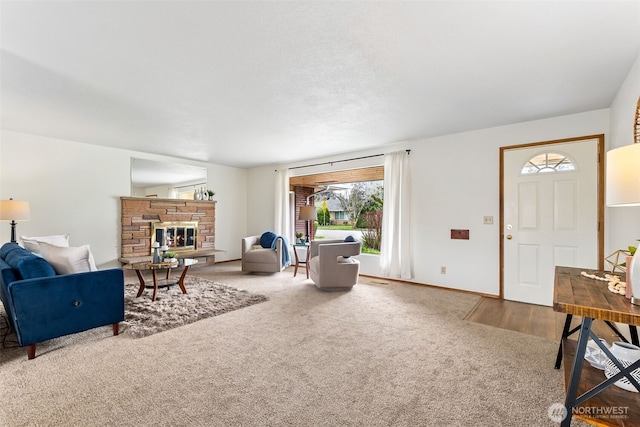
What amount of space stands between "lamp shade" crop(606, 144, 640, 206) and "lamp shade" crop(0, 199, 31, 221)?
5.93 metres

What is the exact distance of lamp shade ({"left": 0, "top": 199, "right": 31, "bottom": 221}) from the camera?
3.69 metres

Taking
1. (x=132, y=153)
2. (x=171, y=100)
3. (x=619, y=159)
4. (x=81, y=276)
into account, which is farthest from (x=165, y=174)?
(x=619, y=159)

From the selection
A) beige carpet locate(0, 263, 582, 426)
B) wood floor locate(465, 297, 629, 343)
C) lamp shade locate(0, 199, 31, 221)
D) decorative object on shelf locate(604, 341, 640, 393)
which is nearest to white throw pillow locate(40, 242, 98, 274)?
beige carpet locate(0, 263, 582, 426)

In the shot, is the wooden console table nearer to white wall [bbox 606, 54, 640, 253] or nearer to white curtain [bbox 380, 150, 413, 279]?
white wall [bbox 606, 54, 640, 253]

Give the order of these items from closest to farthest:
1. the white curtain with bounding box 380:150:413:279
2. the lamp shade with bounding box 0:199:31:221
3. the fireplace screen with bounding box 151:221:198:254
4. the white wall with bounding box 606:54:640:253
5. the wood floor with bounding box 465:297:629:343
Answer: the white wall with bounding box 606:54:640:253 < the wood floor with bounding box 465:297:629:343 < the lamp shade with bounding box 0:199:31:221 < the white curtain with bounding box 380:150:413:279 < the fireplace screen with bounding box 151:221:198:254

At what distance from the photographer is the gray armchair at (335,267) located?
13.7 feet

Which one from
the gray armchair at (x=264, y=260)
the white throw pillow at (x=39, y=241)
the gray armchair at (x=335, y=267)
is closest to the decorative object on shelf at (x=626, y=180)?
the gray armchair at (x=335, y=267)

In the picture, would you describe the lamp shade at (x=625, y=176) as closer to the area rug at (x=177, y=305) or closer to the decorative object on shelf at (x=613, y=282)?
the decorative object on shelf at (x=613, y=282)

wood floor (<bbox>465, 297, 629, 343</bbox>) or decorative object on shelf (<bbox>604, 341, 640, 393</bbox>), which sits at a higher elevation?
decorative object on shelf (<bbox>604, 341, 640, 393</bbox>)

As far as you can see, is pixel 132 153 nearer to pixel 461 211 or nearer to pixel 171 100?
pixel 171 100

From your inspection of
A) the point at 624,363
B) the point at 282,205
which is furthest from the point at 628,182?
the point at 282,205

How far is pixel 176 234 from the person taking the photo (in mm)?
6059

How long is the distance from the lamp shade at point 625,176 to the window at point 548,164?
2.66 meters

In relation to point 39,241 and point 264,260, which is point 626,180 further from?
point 39,241
